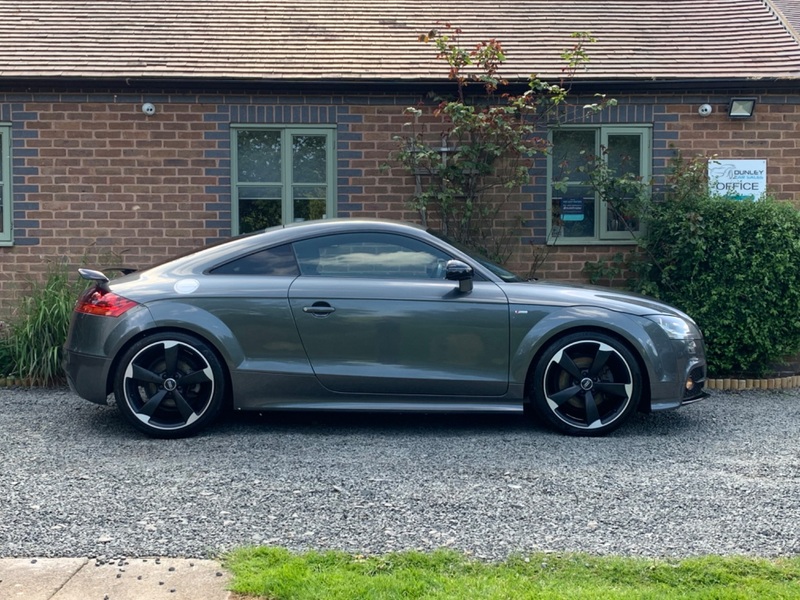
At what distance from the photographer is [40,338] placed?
26.1ft

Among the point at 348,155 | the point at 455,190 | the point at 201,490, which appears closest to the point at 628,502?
the point at 201,490

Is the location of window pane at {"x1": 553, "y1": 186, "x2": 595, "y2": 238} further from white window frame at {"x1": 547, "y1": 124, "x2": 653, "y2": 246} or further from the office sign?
the office sign

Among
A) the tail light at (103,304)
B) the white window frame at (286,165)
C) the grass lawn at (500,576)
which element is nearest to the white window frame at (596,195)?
the white window frame at (286,165)

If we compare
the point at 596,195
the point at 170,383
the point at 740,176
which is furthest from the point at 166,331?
the point at 740,176

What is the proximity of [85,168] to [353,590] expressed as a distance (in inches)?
271

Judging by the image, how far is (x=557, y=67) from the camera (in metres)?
9.23

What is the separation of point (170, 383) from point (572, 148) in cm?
520

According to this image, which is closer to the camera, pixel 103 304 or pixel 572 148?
pixel 103 304

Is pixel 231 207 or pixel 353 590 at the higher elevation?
pixel 231 207

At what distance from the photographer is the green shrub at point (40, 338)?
7910 mm

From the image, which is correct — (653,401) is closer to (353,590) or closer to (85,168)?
(353,590)

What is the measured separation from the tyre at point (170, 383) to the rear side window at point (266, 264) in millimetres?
549

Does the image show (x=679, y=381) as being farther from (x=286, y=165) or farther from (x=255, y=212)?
(x=255, y=212)

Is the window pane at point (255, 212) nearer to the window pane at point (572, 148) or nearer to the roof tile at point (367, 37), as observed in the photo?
the roof tile at point (367, 37)
